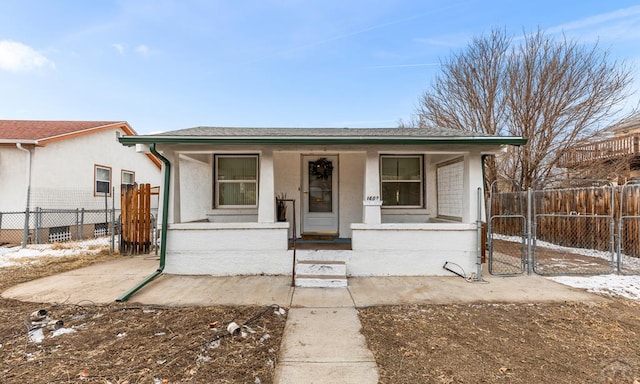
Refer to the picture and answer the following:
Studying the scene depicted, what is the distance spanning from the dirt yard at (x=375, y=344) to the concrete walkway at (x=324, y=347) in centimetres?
11

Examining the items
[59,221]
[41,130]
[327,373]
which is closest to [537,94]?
[327,373]

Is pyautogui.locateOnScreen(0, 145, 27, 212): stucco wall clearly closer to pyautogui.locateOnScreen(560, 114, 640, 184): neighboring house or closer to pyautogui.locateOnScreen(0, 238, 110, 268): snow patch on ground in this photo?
pyautogui.locateOnScreen(0, 238, 110, 268): snow patch on ground

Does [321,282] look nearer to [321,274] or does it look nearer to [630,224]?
[321,274]

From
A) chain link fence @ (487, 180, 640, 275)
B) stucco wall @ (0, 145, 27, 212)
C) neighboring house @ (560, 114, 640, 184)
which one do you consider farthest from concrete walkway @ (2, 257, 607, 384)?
neighboring house @ (560, 114, 640, 184)

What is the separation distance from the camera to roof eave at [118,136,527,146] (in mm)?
5172

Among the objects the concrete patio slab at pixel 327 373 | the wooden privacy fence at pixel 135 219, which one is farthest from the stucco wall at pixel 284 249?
the concrete patio slab at pixel 327 373

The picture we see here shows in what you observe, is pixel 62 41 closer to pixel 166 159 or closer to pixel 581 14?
pixel 166 159

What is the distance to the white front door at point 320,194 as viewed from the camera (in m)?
7.10

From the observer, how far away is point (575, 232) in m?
8.27

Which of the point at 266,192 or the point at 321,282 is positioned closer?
the point at 321,282

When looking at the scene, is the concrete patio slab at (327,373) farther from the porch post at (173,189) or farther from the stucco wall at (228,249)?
the porch post at (173,189)

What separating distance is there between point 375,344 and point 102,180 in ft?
42.8

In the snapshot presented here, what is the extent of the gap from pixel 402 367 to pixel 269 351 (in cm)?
123

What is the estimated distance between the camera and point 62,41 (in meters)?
10.6
